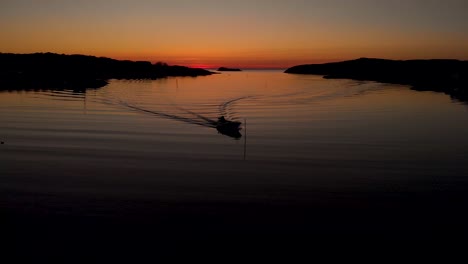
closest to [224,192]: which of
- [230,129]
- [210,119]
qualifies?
[230,129]

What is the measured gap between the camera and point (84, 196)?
1656 centimetres

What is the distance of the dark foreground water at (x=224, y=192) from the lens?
491 inches

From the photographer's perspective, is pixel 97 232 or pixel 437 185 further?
pixel 437 185

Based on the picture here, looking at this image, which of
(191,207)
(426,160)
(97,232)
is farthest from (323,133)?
(97,232)

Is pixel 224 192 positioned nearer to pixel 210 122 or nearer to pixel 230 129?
pixel 230 129

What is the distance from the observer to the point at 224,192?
57.3ft

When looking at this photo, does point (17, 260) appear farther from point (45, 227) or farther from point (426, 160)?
point (426, 160)

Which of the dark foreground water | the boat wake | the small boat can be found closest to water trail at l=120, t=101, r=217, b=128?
the boat wake

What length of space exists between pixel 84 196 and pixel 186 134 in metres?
17.1

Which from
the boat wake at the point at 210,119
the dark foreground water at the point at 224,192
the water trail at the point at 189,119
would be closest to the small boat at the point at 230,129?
the boat wake at the point at 210,119

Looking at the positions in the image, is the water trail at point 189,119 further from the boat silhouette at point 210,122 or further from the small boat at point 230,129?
the small boat at point 230,129

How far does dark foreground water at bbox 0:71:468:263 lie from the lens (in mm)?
12461

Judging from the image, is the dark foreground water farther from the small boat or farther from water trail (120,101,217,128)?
water trail (120,101,217,128)

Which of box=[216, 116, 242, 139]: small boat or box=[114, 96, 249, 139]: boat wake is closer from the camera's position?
box=[216, 116, 242, 139]: small boat
